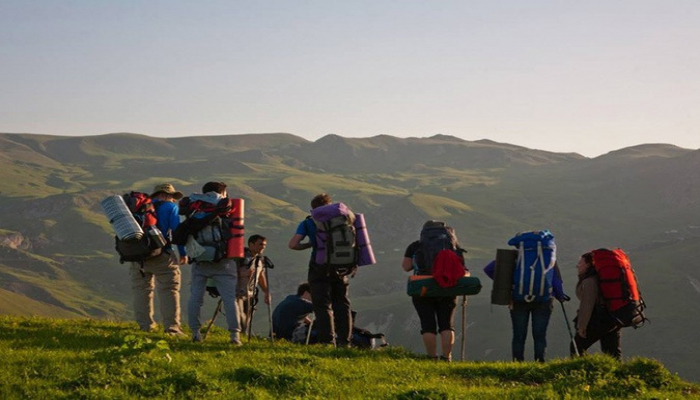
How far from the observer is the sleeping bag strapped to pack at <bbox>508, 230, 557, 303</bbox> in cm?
1404

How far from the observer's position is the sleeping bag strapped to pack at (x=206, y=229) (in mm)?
13375

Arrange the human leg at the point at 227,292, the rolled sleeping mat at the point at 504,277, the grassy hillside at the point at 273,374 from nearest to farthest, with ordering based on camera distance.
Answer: the grassy hillside at the point at 273,374 → the human leg at the point at 227,292 → the rolled sleeping mat at the point at 504,277

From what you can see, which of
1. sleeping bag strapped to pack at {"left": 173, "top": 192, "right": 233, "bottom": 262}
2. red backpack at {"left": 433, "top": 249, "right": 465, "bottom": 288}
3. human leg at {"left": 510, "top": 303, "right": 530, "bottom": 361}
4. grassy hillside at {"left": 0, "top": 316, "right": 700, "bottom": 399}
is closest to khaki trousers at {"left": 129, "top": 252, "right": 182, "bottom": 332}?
sleeping bag strapped to pack at {"left": 173, "top": 192, "right": 233, "bottom": 262}

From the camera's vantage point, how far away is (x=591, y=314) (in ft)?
45.3

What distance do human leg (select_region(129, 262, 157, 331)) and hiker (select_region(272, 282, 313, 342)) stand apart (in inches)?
117

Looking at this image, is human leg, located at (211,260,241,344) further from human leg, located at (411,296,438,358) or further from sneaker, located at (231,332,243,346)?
human leg, located at (411,296,438,358)

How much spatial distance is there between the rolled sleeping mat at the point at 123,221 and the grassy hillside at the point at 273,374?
191cm

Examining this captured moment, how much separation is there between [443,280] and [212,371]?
514 centimetres

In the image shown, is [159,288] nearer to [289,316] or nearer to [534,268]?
[289,316]

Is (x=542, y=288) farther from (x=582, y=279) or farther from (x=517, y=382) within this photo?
(x=517, y=382)

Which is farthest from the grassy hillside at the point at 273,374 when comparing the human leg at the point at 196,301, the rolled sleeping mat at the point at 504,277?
the rolled sleeping mat at the point at 504,277

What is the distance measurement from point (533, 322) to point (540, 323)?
25 centimetres

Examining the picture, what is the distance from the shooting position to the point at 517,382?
1119cm

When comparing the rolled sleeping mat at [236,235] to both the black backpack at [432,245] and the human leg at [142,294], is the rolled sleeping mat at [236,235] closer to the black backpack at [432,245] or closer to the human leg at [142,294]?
the human leg at [142,294]
